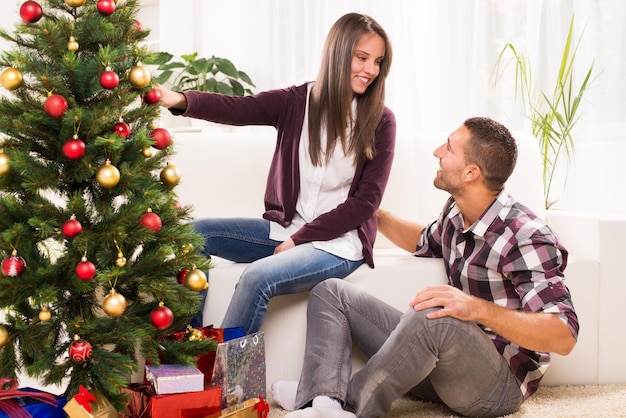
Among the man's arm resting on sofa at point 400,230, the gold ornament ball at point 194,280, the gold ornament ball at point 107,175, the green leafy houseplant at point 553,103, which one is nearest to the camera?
the gold ornament ball at point 107,175

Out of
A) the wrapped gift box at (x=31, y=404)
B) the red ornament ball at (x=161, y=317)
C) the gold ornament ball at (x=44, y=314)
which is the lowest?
the wrapped gift box at (x=31, y=404)

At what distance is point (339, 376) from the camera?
1.85 metres

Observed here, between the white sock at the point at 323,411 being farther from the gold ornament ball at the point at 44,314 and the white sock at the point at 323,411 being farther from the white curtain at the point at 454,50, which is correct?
the white curtain at the point at 454,50

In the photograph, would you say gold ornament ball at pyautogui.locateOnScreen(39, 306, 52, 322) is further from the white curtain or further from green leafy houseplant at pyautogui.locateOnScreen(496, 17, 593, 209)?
green leafy houseplant at pyautogui.locateOnScreen(496, 17, 593, 209)

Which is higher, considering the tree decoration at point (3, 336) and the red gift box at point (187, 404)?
the tree decoration at point (3, 336)

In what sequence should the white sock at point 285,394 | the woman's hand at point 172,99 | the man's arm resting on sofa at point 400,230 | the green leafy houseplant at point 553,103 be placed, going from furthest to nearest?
the green leafy houseplant at point 553,103, the man's arm resting on sofa at point 400,230, the white sock at point 285,394, the woman's hand at point 172,99

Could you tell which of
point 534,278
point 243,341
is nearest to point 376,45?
point 534,278

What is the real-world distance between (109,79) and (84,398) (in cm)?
66

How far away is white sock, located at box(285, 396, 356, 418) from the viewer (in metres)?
1.73

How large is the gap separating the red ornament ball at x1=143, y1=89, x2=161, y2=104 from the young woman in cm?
47

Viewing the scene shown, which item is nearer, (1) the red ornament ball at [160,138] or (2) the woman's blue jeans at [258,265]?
(1) the red ornament ball at [160,138]

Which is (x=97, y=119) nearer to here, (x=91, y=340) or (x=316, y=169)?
(x=91, y=340)

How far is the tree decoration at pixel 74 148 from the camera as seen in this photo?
1.52 m

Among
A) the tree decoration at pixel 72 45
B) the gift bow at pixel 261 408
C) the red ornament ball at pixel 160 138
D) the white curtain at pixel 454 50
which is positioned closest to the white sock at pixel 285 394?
the gift bow at pixel 261 408
